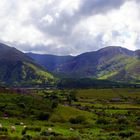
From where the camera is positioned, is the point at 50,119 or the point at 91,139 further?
the point at 50,119

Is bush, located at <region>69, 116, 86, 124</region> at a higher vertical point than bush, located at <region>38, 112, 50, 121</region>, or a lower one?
lower

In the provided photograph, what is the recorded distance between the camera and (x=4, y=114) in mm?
109812

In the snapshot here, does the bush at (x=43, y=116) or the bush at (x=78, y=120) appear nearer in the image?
the bush at (x=78, y=120)

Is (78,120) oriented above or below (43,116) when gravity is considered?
below

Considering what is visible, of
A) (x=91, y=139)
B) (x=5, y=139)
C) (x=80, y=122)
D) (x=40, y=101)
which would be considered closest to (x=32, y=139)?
(x=5, y=139)

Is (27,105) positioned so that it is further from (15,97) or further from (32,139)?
(32,139)

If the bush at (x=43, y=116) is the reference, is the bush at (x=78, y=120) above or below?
below

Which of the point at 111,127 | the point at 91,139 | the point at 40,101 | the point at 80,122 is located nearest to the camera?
the point at 91,139

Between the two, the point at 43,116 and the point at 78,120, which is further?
the point at 43,116

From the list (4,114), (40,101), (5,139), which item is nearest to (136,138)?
(5,139)

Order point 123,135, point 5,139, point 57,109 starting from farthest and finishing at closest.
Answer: point 57,109 < point 123,135 < point 5,139

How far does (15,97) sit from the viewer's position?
448ft

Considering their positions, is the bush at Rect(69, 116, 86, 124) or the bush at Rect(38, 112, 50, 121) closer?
the bush at Rect(69, 116, 86, 124)

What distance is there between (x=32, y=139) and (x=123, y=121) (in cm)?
5373
